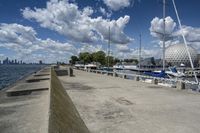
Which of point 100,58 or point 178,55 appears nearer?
point 100,58

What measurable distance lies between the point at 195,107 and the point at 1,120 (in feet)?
30.1

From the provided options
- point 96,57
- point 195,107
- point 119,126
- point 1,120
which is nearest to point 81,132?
point 119,126

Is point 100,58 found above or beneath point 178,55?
beneath

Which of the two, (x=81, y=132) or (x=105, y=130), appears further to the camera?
(x=105, y=130)

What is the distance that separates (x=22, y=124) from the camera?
7.04 m

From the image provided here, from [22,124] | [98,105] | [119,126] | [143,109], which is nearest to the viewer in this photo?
[22,124]

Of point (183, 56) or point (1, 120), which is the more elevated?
point (183, 56)

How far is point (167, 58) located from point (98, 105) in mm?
118690

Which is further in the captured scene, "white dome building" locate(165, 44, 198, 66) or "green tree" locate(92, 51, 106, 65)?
"green tree" locate(92, 51, 106, 65)

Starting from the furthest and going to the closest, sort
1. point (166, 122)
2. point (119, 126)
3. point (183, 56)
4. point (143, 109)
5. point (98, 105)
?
point (183, 56) < point (98, 105) < point (143, 109) < point (166, 122) < point (119, 126)

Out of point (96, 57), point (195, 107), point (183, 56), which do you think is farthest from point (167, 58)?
point (195, 107)

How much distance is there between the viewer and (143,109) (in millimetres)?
10398

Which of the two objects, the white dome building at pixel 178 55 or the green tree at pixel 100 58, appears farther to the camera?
the green tree at pixel 100 58

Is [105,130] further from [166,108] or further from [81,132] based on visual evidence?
[166,108]
